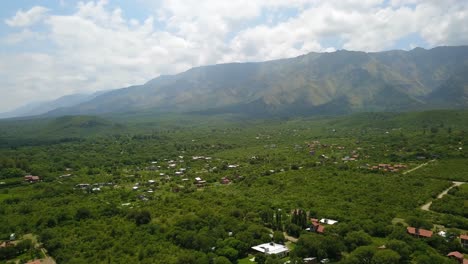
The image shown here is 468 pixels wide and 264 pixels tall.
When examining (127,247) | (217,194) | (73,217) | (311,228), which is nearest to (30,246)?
(73,217)

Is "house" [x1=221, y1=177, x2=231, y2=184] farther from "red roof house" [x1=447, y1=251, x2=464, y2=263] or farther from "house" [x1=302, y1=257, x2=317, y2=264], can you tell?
"red roof house" [x1=447, y1=251, x2=464, y2=263]

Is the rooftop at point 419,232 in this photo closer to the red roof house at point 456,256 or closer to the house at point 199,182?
the red roof house at point 456,256

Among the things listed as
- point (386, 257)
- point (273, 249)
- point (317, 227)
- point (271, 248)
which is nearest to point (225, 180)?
point (317, 227)

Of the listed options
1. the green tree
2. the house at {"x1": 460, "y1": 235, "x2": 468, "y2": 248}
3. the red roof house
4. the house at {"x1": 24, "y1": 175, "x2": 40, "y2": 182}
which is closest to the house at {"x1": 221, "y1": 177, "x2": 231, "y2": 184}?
the green tree

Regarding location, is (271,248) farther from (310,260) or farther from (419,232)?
(419,232)

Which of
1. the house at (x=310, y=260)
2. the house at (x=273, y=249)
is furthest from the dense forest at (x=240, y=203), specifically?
the house at (x=273, y=249)

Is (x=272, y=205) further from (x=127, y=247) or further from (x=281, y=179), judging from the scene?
(x=127, y=247)

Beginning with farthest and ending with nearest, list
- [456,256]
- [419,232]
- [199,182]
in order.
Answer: [199,182] < [419,232] < [456,256]
